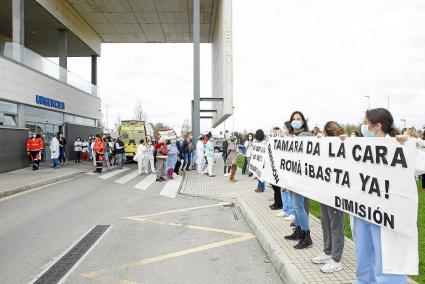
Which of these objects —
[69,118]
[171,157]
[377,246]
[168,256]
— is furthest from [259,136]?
[69,118]

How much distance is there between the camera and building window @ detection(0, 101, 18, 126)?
17.4 meters

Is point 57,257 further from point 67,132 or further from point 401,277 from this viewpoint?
point 67,132

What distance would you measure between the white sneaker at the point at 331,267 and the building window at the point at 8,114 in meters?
16.9

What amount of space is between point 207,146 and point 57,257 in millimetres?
12330

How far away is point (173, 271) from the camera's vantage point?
16.1 ft

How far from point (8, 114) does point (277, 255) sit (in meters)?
17.0

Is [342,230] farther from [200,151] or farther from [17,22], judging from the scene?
[17,22]

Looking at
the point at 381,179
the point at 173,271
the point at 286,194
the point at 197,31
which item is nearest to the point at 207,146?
the point at 197,31

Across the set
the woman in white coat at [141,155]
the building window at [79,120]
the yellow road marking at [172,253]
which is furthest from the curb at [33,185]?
the building window at [79,120]

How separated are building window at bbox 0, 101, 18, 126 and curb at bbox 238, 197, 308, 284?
1444 centimetres

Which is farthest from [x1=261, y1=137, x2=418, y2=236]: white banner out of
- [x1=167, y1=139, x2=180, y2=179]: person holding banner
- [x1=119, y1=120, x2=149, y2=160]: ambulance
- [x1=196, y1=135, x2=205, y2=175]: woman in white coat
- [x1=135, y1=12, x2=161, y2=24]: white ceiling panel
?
[x1=135, y1=12, x2=161, y2=24]: white ceiling panel

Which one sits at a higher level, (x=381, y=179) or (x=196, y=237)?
(x=381, y=179)

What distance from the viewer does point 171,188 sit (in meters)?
13.4

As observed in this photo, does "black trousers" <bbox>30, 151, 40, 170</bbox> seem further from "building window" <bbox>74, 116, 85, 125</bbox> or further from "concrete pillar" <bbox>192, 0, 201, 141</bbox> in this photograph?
"building window" <bbox>74, 116, 85, 125</bbox>
